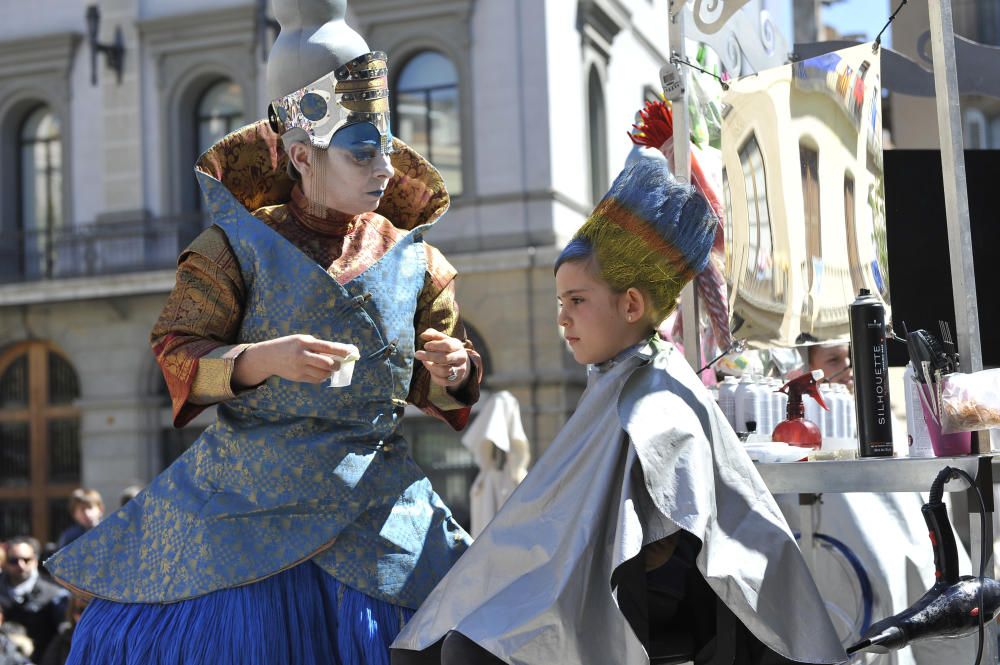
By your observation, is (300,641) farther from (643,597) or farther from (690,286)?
(690,286)

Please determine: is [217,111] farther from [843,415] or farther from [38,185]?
[843,415]

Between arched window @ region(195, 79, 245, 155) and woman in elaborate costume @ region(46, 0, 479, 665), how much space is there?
14.0m

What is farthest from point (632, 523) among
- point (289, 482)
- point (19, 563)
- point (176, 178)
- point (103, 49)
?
point (103, 49)

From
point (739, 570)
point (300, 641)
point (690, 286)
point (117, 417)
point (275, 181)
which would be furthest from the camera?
point (117, 417)

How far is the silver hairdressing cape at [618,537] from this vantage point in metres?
2.14

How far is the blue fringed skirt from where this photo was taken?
2475 millimetres

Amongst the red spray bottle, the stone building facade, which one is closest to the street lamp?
the stone building facade

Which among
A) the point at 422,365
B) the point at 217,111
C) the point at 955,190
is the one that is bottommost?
the point at 422,365

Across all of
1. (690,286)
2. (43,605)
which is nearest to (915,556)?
(690,286)

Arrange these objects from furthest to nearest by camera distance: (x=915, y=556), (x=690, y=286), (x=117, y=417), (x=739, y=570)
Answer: (x=117, y=417) → (x=915, y=556) → (x=690, y=286) → (x=739, y=570)

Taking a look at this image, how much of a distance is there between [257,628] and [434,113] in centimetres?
1330

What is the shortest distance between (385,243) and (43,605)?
222 inches

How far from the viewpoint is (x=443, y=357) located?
8.71ft

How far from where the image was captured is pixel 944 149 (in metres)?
2.77
